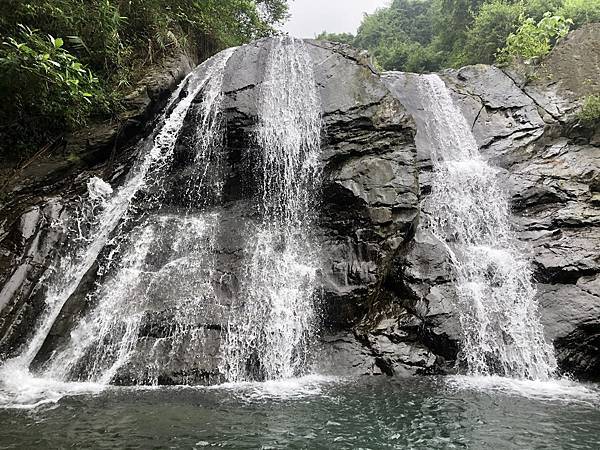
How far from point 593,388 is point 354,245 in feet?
15.0

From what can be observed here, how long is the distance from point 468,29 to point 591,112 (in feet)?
38.8

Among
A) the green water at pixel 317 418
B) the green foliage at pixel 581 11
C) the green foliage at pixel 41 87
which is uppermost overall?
the green foliage at pixel 581 11

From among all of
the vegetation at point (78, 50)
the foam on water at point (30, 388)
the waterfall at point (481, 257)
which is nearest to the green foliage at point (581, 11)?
the waterfall at point (481, 257)

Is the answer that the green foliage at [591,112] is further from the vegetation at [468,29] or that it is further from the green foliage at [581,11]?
the green foliage at [581,11]

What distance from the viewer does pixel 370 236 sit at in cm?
882

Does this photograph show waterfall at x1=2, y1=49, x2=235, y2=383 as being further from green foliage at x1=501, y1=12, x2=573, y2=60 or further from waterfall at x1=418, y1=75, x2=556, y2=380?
green foliage at x1=501, y1=12, x2=573, y2=60

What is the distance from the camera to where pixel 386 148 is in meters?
10.0

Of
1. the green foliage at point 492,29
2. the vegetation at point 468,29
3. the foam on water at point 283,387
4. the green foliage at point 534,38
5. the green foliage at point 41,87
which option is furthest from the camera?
the green foliage at point 492,29

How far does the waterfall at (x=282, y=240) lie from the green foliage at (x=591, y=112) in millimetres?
6751

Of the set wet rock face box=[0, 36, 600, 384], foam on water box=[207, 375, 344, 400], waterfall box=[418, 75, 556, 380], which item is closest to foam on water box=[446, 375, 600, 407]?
waterfall box=[418, 75, 556, 380]

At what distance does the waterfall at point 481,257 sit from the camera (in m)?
7.66

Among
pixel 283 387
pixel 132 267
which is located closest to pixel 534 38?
pixel 283 387

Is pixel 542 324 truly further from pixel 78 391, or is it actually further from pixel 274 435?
pixel 78 391

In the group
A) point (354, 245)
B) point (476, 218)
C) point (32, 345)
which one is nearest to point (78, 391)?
point (32, 345)
